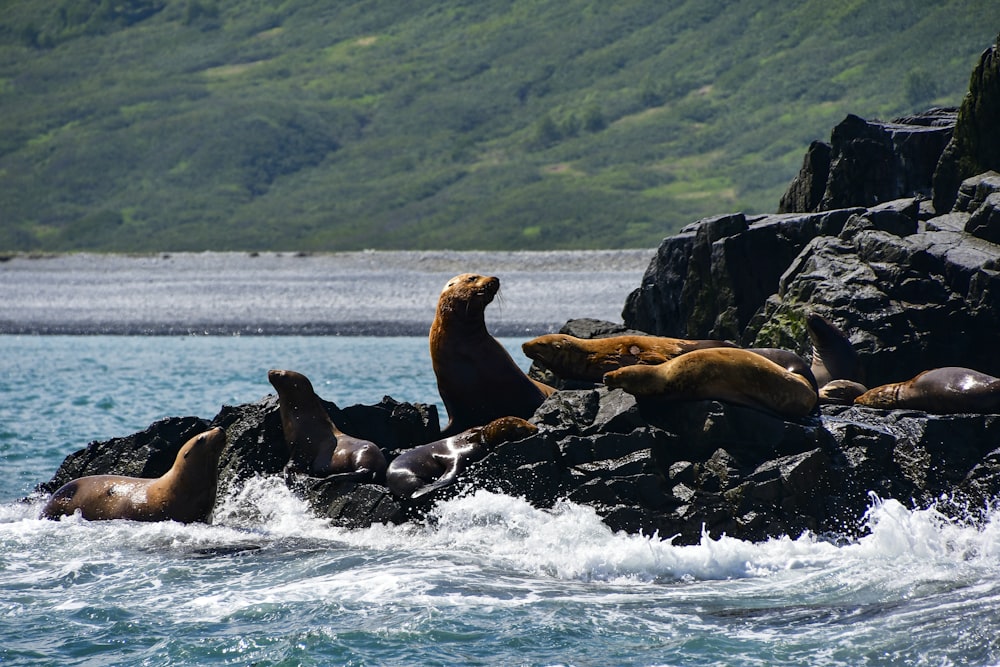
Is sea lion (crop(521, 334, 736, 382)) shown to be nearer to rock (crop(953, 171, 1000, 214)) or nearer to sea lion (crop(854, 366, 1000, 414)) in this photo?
sea lion (crop(854, 366, 1000, 414))

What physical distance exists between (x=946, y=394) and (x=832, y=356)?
185 centimetres

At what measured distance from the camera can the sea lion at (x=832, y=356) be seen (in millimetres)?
Answer: 12203

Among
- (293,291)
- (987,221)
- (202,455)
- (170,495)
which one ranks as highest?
(987,221)

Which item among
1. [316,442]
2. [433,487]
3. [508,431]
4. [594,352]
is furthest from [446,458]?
[594,352]

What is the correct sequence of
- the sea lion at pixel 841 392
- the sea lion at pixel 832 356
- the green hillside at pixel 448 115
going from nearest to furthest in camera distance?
the sea lion at pixel 841 392 < the sea lion at pixel 832 356 < the green hillside at pixel 448 115

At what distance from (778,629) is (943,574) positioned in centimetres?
158

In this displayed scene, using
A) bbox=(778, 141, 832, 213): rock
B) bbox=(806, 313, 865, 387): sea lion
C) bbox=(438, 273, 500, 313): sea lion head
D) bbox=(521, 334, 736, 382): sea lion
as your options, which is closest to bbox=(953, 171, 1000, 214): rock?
bbox=(806, 313, 865, 387): sea lion

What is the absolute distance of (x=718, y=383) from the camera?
33.1ft

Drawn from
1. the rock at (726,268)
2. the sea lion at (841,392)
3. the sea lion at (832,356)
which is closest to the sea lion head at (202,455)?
the sea lion at (841,392)

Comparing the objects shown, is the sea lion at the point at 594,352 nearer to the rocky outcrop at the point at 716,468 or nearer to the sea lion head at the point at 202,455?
the rocky outcrop at the point at 716,468

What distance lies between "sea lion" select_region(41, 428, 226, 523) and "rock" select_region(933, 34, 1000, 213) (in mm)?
8991

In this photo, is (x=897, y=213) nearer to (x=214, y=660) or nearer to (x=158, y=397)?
(x=214, y=660)

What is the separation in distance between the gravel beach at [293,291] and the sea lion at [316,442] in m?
18.4

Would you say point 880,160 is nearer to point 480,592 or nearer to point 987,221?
point 987,221
